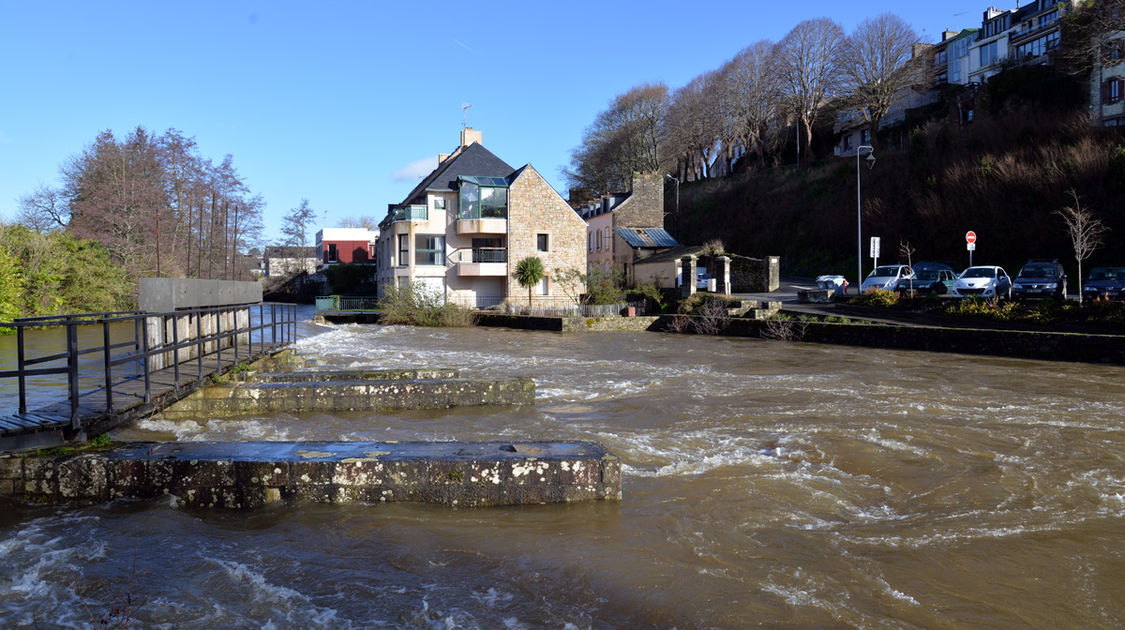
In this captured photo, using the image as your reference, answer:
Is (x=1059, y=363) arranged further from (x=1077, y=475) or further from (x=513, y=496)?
(x=513, y=496)

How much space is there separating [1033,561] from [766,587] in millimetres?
2068

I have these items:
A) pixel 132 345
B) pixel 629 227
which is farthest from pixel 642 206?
pixel 132 345

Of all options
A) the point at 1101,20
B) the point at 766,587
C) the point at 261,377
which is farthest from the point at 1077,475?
the point at 1101,20

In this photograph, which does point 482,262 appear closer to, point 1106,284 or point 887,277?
point 887,277

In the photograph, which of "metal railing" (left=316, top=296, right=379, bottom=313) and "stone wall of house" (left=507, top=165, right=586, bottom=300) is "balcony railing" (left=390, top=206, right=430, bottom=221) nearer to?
"stone wall of house" (left=507, top=165, right=586, bottom=300)

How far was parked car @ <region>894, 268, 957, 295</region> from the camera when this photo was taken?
96.9 ft

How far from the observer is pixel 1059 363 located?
16.7 m

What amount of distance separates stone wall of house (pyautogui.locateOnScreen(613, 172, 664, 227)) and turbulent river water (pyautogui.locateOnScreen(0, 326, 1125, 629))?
38455 mm

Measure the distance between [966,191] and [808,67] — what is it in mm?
23863

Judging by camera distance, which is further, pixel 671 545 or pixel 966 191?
pixel 966 191

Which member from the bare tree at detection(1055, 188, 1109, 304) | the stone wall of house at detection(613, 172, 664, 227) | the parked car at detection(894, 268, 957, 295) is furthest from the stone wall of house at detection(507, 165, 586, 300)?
the bare tree at detection(1055, 188, 1109, 304)

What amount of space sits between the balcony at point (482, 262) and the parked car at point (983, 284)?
22992mm

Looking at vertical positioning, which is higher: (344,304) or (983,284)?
(983,284)

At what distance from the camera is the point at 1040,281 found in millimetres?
25484
